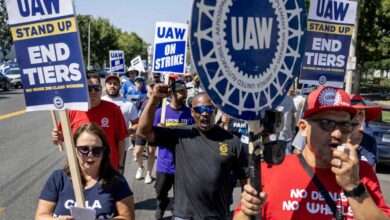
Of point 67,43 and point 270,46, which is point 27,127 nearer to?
point 67,43

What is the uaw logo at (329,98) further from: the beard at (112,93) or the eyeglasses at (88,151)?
the beard at (112,93)

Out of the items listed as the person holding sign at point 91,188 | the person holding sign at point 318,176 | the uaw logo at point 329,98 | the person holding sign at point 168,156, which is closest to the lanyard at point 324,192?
the person holding sign at point 318,176

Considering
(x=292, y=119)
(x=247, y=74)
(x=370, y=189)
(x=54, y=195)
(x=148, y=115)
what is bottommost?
(x=292, y=119)

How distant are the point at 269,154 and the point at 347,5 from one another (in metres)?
4.31

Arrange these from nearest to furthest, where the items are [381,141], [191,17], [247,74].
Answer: [191,17] → [247,74] → [381,141]

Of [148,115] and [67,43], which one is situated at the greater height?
[67,43]

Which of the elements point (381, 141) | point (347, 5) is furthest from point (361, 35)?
point (347, 5)

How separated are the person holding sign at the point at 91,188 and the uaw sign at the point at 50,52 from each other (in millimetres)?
333

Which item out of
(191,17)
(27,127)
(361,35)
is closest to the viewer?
(191,17)

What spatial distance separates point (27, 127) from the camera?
15.2m

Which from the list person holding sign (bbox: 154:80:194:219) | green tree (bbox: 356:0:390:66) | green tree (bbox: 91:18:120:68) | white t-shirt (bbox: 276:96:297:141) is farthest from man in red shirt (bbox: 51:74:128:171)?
green tree (bbox: 91:18:120:68)

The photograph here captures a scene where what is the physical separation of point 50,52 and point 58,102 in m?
0.34

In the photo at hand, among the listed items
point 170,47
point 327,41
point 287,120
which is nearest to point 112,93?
point 170,47

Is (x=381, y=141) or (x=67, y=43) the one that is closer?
(x=67, y=43)
